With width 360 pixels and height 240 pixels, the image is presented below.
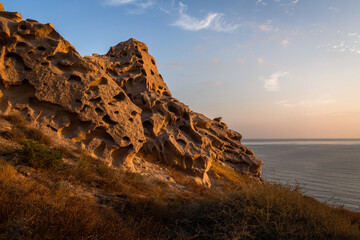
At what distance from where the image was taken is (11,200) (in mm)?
3611

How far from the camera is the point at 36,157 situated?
6.22m

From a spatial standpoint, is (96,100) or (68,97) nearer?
(68,97)

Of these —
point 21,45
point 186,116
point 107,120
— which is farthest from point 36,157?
point 186,116

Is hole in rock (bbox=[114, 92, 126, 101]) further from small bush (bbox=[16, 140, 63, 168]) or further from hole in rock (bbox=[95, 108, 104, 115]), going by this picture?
small bush (bbox=[16, 140, 63, 168])

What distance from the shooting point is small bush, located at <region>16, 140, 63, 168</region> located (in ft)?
20.2

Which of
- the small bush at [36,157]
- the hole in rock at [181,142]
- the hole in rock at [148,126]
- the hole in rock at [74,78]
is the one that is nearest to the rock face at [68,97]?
the hole in rock at [74,78]

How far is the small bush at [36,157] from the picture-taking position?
20.2ft

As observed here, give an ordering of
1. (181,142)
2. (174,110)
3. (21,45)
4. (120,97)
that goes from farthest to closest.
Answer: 1. (174,110)
2. (181,142)
3. (120,97)
4. (21,45)

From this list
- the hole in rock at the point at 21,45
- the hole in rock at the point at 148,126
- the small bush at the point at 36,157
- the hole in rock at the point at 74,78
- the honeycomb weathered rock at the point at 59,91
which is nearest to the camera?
the small bush at the point at 36,157

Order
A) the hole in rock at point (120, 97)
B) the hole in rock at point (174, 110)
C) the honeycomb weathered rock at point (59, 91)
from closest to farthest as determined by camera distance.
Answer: the honeycomb weathered rock at point (59, 91) < the hole in rock at point (120, 97) < the hole in rock at point (174, 110)

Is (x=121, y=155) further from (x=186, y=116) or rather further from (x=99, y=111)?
(x=186, y=116)

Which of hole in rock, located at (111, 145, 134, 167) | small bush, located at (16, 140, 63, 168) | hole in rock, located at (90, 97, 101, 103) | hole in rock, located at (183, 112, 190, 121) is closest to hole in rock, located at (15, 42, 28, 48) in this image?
hole in rock, located at (90, 97, 101, 103)

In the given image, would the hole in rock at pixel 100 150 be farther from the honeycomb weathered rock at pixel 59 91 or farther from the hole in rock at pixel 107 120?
the hole in rock at pixel 107 120

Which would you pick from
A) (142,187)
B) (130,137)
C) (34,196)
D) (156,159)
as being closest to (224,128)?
(156,159)
